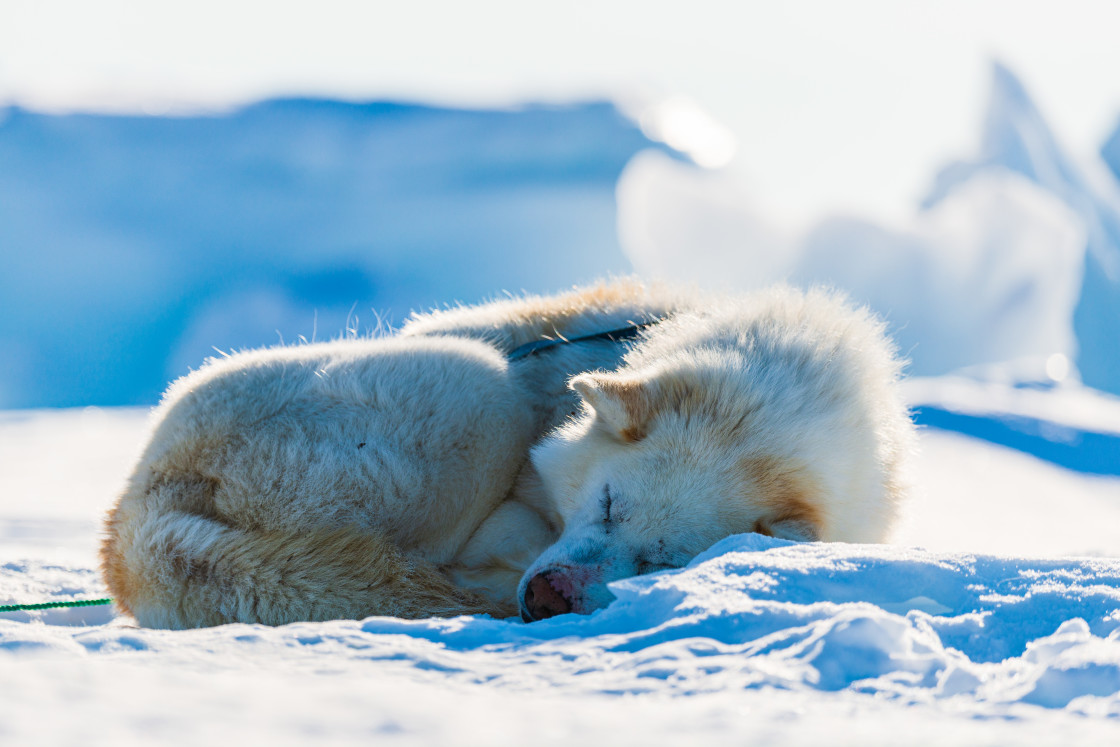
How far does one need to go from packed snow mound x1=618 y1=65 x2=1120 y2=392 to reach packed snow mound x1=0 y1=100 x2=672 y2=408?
169 cm

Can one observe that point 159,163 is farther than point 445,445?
Yes

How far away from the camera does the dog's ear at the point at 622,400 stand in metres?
2.47

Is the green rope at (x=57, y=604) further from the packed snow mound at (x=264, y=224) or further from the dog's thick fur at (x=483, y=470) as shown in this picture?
the packed snow mound at (x=264, y=224)

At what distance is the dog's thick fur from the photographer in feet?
7.43

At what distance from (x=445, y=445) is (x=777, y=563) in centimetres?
115

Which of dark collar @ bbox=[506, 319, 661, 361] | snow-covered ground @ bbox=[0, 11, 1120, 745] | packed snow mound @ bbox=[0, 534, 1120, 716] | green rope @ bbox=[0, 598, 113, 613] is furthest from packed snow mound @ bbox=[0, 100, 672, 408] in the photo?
packed snow mound @ bbox=[0, 534, 1120, 716]

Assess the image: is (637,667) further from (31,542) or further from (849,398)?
(31,542)

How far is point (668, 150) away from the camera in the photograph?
619 inches

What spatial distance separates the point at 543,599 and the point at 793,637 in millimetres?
803

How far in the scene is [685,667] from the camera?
1443 mm

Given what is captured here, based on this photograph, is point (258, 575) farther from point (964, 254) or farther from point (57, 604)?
point (964, 254)

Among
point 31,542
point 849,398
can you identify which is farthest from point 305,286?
point 849,398

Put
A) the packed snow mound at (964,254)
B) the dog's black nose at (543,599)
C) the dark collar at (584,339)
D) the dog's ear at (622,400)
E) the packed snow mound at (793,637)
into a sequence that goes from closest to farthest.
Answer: the packed snow mound at (793,637)
the dog's black nose at (543,599)
the dog's ear at (622,400)
the dark collar at (584,339)
the packed snow mound at (964,254)

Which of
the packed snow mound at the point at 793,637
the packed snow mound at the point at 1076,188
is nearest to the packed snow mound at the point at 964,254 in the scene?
the packed snow mound at the point at 1076,188
